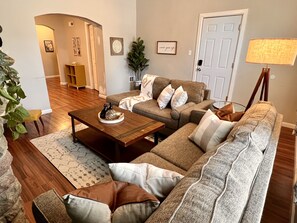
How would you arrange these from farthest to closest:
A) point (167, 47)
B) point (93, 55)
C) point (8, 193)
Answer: point (93, 55) < point (167, 47) < point (8, 193)

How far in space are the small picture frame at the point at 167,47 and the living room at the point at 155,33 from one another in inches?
4.1

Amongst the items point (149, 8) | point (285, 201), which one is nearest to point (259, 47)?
point (285, 201)

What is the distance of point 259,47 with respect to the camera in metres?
2.06

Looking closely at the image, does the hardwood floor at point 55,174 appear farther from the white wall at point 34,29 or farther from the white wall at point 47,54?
the white wall at point 47,54

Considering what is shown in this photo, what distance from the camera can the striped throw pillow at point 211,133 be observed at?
1530mm

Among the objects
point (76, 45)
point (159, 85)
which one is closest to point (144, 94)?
point (159, 85)

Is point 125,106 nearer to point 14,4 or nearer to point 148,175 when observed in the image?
point 148,175

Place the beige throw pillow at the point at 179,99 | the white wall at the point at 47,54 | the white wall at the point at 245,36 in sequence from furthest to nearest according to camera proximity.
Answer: the white wall at the point at 47,54, the white wall at the point at 245,36, the beige throw pillow at the point at 179,99

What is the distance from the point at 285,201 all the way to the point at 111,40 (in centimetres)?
467

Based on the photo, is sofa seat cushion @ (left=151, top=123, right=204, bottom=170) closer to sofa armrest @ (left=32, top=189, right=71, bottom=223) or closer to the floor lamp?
sofa armrest @ (left=32, top=189, right=71, bottom=223)

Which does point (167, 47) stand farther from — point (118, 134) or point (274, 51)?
point (118, 134)

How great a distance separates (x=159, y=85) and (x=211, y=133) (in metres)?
1.86

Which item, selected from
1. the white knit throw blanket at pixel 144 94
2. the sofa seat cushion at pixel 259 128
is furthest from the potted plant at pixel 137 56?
the sofa seat cushion at pixel 259 128

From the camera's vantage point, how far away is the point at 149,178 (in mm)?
887
